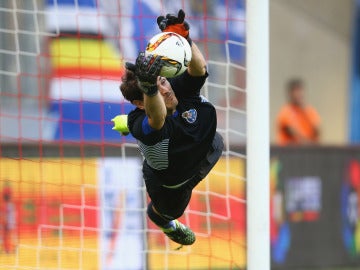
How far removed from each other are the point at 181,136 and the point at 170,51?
70 cm

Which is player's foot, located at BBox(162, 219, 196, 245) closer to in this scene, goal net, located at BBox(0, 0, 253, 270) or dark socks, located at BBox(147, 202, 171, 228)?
dark socks, located at BBox(147, 202, 171, 228)

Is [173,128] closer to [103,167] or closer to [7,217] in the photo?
[103,167]

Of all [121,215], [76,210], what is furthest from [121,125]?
[121,215]

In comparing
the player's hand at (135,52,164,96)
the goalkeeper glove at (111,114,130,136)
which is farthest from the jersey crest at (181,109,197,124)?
the player's hand at (135,52,164,96)

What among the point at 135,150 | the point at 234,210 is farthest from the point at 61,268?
the point at 234,210

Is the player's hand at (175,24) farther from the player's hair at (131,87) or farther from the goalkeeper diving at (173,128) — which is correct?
the player's hair at (131,87)

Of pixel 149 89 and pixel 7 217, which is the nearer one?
pixel 149 89

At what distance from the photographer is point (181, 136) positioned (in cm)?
558

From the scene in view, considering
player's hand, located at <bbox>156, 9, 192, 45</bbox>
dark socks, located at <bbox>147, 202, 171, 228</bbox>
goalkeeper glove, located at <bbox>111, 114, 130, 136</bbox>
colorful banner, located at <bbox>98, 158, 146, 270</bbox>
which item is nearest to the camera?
player's hand, located at <bbox>156, 9, 192, 45</bbox>

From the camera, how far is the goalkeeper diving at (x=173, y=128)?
5.27m

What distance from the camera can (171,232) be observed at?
6445 millimetres

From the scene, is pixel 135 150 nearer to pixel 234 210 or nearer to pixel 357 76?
pixel 234 210

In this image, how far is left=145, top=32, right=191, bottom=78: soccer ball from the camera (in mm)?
4996

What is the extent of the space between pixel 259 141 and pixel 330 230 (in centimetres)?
506
